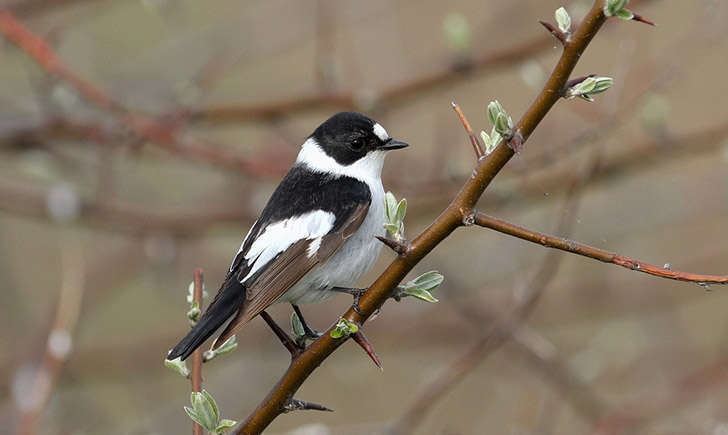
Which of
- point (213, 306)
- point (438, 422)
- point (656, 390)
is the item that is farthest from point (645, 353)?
point (213, 306)

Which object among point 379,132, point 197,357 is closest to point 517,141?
point 197,357

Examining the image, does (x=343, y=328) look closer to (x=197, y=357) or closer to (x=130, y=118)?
(x=197, y=357)

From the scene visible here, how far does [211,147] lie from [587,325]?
3792mm

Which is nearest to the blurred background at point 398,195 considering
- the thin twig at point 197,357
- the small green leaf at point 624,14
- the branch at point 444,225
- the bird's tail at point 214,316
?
the bird's tail at point 214,316

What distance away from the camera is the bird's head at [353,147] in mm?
4062

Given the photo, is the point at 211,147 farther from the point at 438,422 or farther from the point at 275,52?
the point at 438,422

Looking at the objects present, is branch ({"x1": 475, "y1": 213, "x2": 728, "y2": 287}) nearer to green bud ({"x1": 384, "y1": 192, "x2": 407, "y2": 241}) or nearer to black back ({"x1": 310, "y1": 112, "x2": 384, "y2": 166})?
green bud ({"x1": 384, "y1": 192, "x2": 407, "y2": 241})

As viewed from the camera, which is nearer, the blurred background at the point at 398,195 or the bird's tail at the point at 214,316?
the bird's tail at the point at 214,316

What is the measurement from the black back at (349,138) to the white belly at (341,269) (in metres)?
0.58

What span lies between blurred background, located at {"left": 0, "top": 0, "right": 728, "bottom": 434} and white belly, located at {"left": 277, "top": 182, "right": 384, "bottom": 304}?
1.74 ft

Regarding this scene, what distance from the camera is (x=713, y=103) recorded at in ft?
23.1

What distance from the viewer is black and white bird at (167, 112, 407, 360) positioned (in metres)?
3.18

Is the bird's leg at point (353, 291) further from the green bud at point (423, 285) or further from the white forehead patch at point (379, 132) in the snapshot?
the white forehead patch at point (379, 132)

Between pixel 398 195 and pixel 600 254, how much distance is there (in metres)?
3.31
